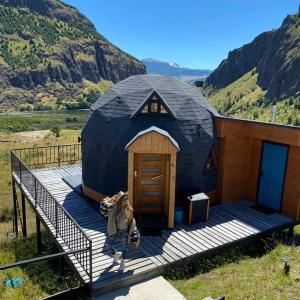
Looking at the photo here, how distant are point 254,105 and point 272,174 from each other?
86941mm

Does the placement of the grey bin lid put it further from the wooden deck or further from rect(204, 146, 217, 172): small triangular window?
rect(204, 146, 217, 172): small triangular window

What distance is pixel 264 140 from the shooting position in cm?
1163

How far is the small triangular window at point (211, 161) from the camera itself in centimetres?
1155

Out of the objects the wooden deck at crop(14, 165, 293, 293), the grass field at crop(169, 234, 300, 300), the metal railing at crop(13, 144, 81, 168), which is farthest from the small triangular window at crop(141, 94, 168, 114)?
the metal railing at crop(13, 144, 81, 168)

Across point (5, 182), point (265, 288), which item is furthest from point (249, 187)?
point (5, 182)

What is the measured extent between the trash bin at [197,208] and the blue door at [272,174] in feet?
9.12

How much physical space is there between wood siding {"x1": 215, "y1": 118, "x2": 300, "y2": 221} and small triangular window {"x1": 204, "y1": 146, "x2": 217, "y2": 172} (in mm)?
338

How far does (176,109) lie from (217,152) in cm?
237

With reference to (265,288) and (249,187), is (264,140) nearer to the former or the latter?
(249,187)

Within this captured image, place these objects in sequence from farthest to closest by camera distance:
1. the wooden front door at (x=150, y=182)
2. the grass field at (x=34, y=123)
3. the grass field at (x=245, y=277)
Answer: the grass field at (x=34, y=123) < the wooden front door at (x=150, y=182) < the grass field at (x=245, y=277)

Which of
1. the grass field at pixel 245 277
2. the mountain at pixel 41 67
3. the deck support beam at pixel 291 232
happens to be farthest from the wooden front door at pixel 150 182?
the mountain at pixel 41 67

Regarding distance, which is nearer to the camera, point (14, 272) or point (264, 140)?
point (14, 272)

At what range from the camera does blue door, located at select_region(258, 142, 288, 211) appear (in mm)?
11102

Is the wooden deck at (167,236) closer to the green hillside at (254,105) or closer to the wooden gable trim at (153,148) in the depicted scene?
the wooden gable trim at (153,148)
